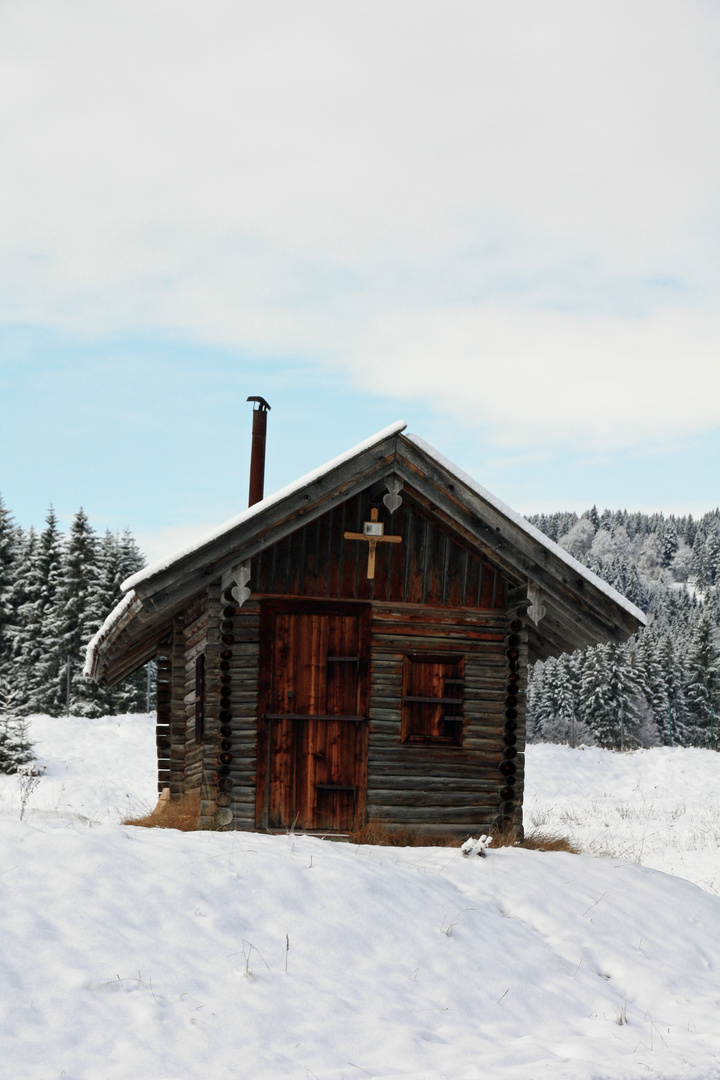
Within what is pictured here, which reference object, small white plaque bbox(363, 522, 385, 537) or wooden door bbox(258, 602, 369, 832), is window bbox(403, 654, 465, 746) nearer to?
wooden door bbox(258, 602, 369, 832)

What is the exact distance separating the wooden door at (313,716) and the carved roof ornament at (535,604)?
2.12 meters

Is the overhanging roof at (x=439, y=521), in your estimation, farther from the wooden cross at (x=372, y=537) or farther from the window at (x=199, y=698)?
the window at (x=199, y=698)

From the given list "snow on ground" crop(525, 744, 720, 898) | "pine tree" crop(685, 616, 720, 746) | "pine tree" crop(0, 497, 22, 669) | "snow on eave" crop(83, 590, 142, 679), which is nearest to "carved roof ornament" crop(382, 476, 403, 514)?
"snow on eave" crop(83, 590, 142, 679)

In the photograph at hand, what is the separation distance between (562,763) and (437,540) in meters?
19.6

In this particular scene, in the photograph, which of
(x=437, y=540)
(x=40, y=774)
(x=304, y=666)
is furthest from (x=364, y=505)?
(x=40, y=774)

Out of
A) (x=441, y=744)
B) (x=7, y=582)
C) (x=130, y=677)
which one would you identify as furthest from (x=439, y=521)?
(x=7, y=582)

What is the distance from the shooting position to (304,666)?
39.3 ft

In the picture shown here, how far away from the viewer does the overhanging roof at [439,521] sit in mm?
11289

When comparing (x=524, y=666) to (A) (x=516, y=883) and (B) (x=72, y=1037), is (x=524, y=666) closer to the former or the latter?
(A) (x=516, y=883)

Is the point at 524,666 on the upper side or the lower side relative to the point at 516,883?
upper

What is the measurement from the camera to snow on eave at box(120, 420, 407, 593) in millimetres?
10872

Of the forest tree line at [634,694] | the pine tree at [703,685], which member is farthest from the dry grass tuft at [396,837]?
the pine tree at [703,685]

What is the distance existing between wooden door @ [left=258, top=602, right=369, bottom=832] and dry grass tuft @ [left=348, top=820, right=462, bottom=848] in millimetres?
258

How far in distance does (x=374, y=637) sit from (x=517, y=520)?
2.32 meters
